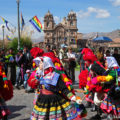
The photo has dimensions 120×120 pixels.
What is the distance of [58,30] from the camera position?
386ft

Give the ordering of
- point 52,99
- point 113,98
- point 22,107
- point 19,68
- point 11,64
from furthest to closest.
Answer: point 11,64, point 19,68, point 22,107, point 113,98, point 52,99

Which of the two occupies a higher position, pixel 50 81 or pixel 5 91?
pixel 50 81

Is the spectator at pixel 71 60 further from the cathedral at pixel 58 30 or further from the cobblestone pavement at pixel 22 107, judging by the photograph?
the cathedral at pixel 58 30

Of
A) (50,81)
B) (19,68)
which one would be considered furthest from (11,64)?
(50,81)

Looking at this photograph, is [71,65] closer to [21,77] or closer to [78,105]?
[21,77]

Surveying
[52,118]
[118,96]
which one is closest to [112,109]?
[118,96]

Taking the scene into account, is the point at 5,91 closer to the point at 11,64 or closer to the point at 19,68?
the point at 19,68

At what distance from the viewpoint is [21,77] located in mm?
9875

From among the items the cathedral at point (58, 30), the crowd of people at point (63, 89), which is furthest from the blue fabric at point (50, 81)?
the cathedral at point (58, 30)

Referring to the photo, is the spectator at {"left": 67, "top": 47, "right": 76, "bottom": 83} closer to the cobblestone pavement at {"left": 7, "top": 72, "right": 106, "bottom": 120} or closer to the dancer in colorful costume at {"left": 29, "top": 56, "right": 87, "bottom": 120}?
the cobblestone pavement at {"left": 7, "top": 72, "right": 106, "bottom": 120}

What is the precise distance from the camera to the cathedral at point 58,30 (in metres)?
114

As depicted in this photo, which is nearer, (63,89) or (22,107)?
(63,89)

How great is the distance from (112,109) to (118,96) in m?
0.29

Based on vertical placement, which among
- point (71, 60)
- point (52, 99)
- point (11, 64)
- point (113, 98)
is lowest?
point (113, 98)
